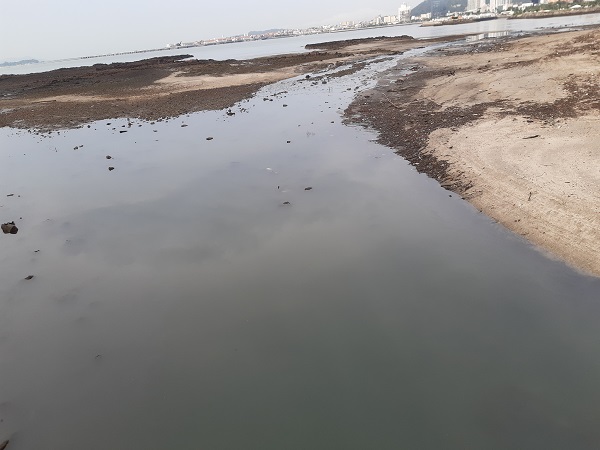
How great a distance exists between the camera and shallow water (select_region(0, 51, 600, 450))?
16.0 ft

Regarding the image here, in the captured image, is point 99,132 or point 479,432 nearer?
point 479,432

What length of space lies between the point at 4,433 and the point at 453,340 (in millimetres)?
6289

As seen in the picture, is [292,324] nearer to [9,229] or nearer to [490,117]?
[9,229]

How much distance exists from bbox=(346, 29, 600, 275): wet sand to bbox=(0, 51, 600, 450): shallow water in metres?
0.68

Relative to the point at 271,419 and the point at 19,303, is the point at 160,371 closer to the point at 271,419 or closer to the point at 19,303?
the point at 271,419

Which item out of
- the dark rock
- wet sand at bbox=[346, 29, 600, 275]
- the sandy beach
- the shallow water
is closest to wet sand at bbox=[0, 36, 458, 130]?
the sandy beach

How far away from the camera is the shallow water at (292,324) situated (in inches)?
192

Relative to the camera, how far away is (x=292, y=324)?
21.5 feet

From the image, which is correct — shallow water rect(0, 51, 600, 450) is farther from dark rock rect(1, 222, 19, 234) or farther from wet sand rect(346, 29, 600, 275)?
wet sand rect(346, 29, 600, 275)

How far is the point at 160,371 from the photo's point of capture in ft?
19.2

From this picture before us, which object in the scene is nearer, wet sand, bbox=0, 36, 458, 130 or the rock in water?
the rock in water

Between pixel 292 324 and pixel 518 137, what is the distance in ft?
34.9

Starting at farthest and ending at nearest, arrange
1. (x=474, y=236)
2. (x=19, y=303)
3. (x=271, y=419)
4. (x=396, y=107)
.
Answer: (x=396, y=107), (x=474, y=236), (x=19, y=303), (x=271, y=419)

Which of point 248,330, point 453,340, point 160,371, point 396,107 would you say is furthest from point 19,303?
point 396,107
